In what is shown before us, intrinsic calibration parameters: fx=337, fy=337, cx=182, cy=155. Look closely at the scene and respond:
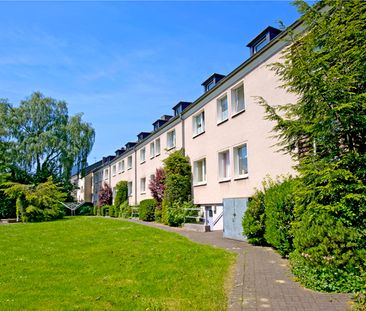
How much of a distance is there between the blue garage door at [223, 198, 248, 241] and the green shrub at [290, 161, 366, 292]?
19.0ft

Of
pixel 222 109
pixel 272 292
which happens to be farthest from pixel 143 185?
pixel 272 292

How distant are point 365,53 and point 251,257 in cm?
582

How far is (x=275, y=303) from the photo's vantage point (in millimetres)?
5496

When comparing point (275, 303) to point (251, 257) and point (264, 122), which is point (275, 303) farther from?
point (264, 122)

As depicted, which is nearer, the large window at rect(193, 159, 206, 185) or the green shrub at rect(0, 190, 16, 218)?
the large window at rect(193, 159, 206, 185)

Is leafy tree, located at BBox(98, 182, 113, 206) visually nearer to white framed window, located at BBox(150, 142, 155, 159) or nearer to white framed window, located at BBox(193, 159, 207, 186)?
white framed window, located at BBox(150, 142, 155, 159)

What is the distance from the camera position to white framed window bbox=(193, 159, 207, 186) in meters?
20.5

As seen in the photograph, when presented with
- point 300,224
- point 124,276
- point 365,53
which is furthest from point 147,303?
point 365,53

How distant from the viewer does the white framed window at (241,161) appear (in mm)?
15570

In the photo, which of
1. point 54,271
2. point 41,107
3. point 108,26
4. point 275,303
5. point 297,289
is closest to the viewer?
point 275,303

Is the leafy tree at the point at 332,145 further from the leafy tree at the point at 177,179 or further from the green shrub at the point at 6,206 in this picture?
the green shrub at the point at 6,206

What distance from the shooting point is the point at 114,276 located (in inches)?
296

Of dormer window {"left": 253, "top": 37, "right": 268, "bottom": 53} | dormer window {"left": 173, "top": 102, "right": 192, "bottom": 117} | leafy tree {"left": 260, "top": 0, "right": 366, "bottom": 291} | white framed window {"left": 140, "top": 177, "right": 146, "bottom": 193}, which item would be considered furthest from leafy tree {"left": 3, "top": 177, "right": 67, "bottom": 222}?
leafy tree {"left": 260, "top": 0, "right": 366, "bottom": 291}

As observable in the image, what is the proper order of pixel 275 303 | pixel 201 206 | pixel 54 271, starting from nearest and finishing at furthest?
pixel 275 303, pixel 54 271, pixel 201 206
